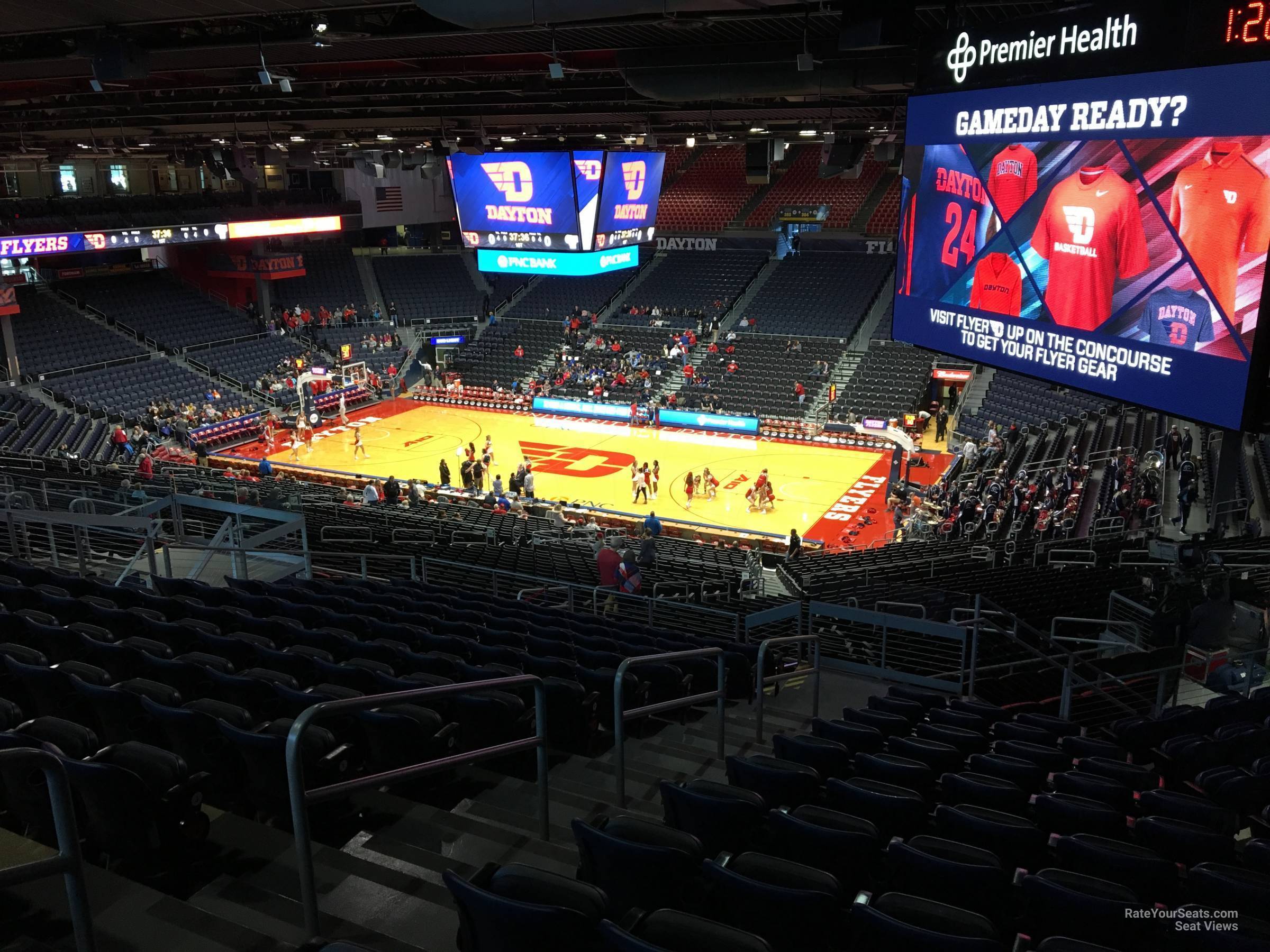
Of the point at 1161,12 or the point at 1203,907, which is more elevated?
the point at 1161,12

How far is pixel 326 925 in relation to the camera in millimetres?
4070

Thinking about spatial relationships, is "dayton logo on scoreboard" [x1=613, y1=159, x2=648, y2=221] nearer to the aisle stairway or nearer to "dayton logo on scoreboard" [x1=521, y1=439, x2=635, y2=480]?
"dayton logo on scoreboard" [x1=521, y1=439, x2=635, y2=480]

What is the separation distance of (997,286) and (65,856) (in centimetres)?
985

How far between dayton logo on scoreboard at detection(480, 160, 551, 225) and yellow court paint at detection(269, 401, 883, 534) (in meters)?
9.81

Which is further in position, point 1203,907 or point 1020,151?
point 1020,151

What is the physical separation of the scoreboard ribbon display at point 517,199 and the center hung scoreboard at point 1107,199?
9.53 meters

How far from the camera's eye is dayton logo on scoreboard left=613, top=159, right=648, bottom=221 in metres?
20.5

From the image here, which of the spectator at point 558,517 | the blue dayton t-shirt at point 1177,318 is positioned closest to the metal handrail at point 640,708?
the blue dayton t-shirt at point 1177,318

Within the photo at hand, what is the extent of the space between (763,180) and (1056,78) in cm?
1299

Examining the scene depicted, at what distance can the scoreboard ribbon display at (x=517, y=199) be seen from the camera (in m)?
19.3

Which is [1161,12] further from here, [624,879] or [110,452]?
[110,452]

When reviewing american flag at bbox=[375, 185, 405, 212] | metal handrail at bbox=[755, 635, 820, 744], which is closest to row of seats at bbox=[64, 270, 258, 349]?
american flag at bbox=[375, 185, 405, 212]

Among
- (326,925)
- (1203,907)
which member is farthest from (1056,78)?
(326,925)

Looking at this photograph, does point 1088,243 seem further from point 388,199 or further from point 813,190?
point 388,199
